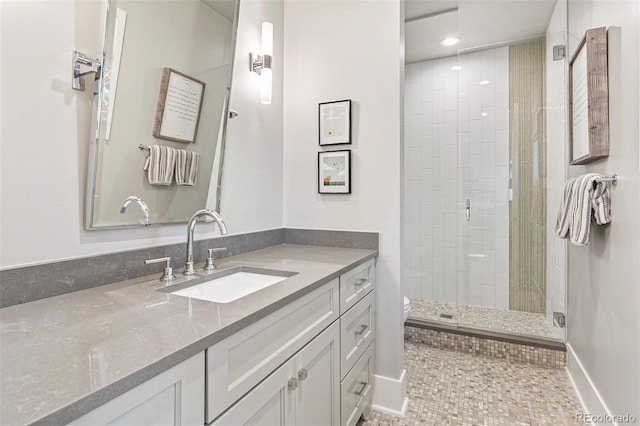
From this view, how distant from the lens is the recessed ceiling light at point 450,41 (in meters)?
2.98

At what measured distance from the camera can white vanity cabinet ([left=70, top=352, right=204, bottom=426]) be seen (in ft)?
1.82

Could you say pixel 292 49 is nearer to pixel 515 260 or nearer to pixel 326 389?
pixel 326 389

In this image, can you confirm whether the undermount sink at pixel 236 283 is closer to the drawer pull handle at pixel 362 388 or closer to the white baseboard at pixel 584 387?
the drawer pull handle at pixel 362 388

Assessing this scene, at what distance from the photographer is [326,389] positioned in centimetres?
129

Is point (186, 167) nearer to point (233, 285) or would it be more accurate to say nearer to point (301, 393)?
point (233, 285)

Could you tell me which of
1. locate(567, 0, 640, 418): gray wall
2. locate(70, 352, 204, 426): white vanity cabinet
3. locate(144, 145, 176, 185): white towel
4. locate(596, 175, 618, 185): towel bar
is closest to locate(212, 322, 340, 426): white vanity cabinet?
locate(70, 352, 204, 426): white vanity cabinet

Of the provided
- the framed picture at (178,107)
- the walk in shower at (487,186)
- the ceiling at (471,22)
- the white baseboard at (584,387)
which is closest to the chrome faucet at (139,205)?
the framed picture at (178,107)

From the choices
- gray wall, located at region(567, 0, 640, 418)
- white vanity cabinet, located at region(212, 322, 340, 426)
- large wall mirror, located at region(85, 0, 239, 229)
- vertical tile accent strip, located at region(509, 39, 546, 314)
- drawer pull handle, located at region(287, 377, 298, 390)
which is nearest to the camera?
white vanity cabinet, located at region(212, 322, 340, 426)

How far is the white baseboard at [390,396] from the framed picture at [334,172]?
1081 millimetres

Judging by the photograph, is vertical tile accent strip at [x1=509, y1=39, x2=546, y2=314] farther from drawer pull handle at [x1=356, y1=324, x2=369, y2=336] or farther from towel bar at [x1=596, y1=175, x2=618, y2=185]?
drawer pull handle at [x1=356, y1=324, x2=369, y2=336]

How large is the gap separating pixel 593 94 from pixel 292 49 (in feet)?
5.39

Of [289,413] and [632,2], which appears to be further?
[632,2]

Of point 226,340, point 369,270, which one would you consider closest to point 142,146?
point 226,340

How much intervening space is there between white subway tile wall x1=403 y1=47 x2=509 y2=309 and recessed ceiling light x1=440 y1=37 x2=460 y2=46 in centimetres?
18
